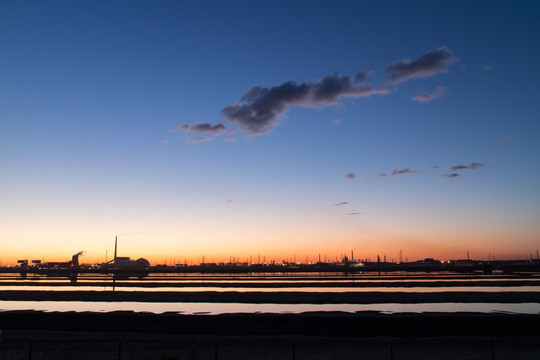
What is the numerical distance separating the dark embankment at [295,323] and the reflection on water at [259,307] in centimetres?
351

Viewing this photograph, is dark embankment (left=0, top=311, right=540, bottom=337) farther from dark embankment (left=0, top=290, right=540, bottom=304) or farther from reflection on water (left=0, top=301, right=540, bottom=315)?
dark embankment (left=0, top=290, right=540, bottom=304)

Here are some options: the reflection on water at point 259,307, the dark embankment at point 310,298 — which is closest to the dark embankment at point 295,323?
the reflection on water at point 259,307

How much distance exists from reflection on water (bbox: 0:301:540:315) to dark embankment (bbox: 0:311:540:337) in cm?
351

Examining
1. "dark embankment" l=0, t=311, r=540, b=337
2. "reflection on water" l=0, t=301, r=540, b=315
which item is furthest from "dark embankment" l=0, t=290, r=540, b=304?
"dark embankment" l=0, t=311, r=540, b=337

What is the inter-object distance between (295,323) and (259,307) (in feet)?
42.0

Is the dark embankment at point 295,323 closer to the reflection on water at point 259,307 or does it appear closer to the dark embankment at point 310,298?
the reflection on water at point 259,307

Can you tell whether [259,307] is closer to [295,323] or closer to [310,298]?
[310,298]

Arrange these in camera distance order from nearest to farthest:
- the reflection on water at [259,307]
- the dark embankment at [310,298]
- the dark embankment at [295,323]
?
the dark embankment at [295,323] < the reflection on water at [259,307] < the dark embankment at [310,298]

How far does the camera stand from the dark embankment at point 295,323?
31.9m

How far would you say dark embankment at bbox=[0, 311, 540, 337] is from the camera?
1256 inches

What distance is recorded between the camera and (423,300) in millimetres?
51219

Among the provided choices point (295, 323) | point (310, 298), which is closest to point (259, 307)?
point (310, 298)

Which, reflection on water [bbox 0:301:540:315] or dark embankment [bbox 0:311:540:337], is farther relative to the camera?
reflection on water [bbox 0:301:540:315]

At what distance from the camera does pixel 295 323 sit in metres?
35.3
